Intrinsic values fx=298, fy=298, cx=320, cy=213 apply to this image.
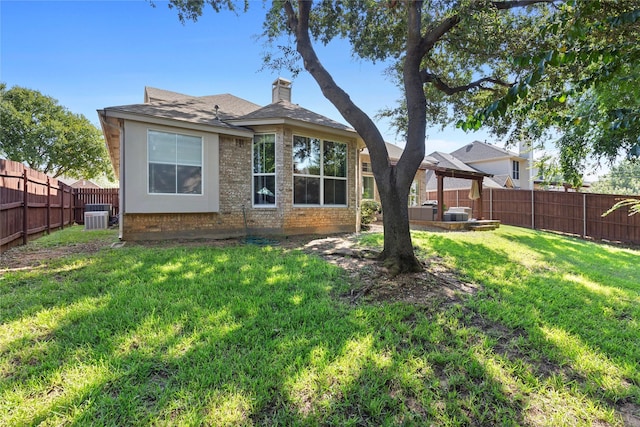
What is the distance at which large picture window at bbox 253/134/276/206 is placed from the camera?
30.1 feet

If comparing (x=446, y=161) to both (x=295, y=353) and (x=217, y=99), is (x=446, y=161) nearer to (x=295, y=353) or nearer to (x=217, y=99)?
(x=217, y=99)

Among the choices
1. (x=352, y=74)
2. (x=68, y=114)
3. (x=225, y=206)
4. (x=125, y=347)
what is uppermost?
(x=68, y=114)

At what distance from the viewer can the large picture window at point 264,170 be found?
30.1 ft

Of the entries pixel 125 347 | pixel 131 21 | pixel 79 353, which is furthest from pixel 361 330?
pixel 131 21

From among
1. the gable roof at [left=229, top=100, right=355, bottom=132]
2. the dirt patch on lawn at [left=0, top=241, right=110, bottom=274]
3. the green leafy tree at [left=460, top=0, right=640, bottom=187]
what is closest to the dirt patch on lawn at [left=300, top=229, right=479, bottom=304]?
the green leafy tree at [left=460, top=0, right=640, bottom=187]

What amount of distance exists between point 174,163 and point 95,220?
702 centimetres

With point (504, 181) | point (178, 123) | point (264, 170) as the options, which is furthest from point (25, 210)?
point (504, 181)

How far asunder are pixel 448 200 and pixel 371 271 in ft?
63.3

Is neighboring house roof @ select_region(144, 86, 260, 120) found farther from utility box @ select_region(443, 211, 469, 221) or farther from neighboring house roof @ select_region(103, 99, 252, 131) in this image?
utility box @ select_region(443, 211, 469, 221)

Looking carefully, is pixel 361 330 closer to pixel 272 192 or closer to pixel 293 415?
pixel 293 415

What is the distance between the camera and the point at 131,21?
924cm

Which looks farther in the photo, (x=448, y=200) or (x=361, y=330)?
(x=448, y=200)

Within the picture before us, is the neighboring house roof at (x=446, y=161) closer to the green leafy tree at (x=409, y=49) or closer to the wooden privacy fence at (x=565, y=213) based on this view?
the wooden privacy fence at (x=565, y=213)

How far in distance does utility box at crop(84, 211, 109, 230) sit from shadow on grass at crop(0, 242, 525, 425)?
9430mm
